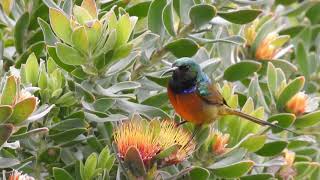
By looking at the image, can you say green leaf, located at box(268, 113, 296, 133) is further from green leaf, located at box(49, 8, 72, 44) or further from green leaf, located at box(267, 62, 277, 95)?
green leaf, located at box(49, 8, 72, 44)

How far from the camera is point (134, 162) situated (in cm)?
162

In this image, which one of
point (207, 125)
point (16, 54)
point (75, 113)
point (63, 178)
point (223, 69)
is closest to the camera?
point (63, 178)

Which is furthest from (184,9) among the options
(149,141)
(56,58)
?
(149,141)

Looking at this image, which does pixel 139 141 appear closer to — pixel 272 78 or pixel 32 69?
pixel 32 69

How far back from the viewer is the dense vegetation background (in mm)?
1676

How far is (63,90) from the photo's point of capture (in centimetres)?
188

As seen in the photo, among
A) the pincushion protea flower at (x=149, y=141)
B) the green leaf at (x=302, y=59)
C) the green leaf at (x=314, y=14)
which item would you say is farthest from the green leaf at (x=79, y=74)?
the green leaf at (x=314, y=14)

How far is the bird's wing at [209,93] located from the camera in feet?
7.27

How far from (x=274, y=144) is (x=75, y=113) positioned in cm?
68

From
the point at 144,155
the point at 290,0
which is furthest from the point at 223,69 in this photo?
the point at 144,155

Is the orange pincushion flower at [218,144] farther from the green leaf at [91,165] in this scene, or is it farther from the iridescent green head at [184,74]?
the green leaf at [91,165]

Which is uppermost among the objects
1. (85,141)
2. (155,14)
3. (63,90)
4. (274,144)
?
(155,14)

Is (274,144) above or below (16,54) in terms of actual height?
below

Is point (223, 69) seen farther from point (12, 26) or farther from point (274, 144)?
point (12, 26)
